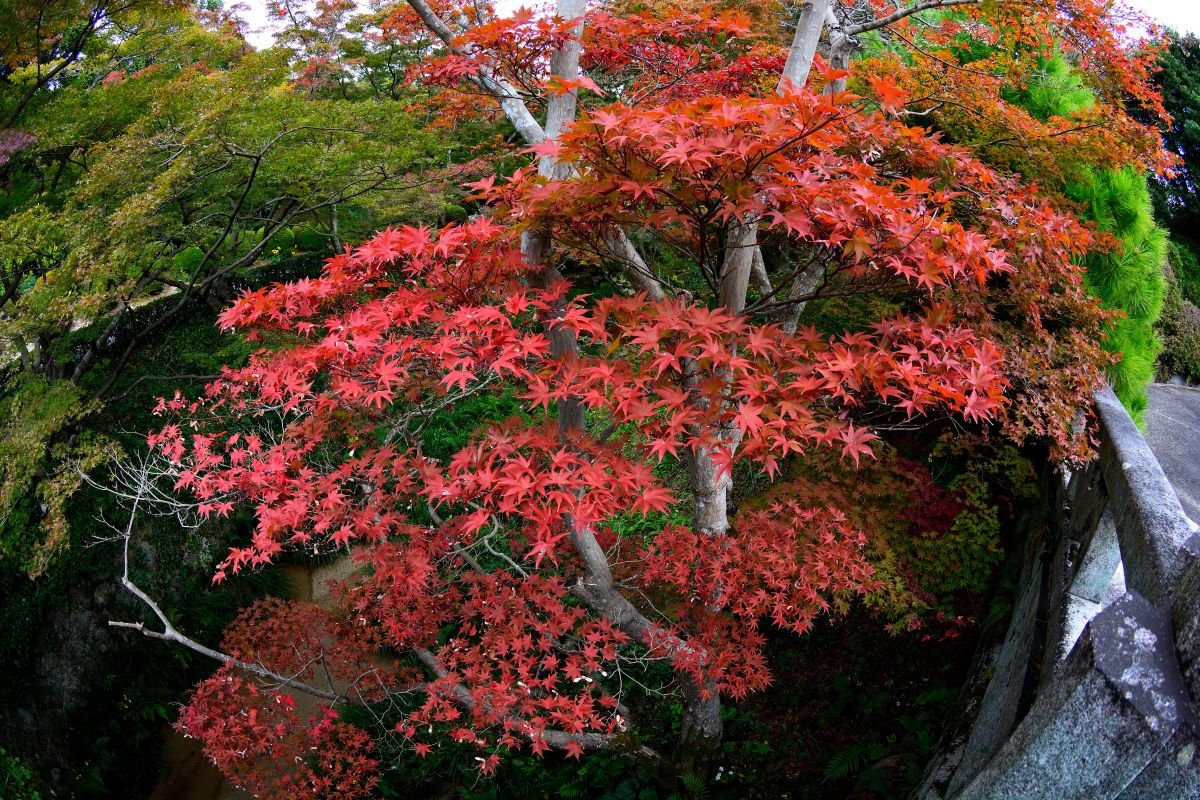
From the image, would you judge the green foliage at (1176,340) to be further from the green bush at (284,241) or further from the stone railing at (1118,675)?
the green bush at (284,241)

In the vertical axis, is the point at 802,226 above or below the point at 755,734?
above

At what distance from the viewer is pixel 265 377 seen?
9.71 ft

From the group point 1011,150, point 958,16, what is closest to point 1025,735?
point 1011,150

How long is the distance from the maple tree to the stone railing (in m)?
0.59

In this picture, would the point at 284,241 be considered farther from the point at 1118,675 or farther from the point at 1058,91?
the point at 1118,675

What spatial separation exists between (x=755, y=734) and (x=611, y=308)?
3447 millimetres

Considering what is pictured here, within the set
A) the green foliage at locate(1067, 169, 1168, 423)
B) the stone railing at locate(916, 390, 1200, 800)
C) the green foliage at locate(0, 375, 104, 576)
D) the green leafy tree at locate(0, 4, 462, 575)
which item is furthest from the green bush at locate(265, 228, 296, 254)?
the stone railing at locate(916, 390, 1200, 800)

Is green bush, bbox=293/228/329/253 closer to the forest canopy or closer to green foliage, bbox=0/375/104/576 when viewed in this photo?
the forest canopy

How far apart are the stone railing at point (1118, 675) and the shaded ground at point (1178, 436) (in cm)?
167

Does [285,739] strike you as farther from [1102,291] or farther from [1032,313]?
[1102,291]

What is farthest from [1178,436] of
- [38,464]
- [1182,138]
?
[38,464]

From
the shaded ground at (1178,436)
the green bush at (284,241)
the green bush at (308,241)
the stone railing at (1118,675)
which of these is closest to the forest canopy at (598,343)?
the shaded ground at (1178,436)

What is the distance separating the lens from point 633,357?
5.04 meters

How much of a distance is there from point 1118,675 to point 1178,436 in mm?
4766
